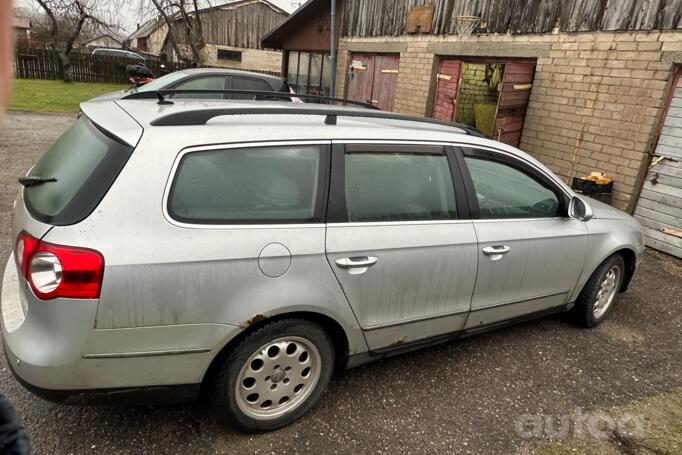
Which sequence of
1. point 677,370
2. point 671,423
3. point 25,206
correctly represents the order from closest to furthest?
point 25,206 → point 671,423 → point 677,370

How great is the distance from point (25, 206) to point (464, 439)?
2.59 m

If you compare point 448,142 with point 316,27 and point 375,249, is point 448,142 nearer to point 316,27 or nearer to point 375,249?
point 375,249

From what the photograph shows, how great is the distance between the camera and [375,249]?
257cm

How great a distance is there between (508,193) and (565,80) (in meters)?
4.89

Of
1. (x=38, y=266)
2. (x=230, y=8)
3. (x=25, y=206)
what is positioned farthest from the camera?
(x=230, y=8)

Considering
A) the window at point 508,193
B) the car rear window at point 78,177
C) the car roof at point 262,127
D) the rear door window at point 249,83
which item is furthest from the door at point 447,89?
the car rear window at point 78,177

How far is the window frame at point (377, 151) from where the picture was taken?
99.5 inches

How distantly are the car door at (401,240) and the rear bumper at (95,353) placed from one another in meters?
0.75

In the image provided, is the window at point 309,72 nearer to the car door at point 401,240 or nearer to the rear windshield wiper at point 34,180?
the car door at point 401,240

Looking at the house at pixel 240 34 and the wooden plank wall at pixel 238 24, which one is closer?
the wooden plank wall at pixel 238 24

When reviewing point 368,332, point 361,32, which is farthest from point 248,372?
point 361,32

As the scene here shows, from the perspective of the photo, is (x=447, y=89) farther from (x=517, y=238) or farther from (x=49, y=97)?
(x=49, y=97)

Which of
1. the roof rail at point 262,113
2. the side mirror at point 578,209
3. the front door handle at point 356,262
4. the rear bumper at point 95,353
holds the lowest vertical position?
the rear bumper at point 95,353

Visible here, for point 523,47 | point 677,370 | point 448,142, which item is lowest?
point 677,370
